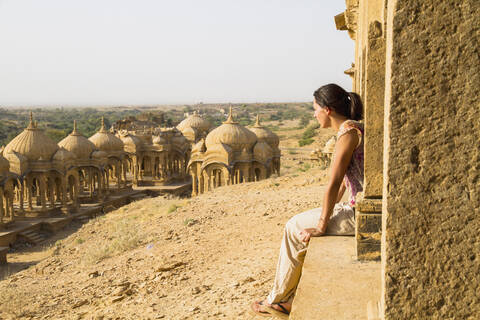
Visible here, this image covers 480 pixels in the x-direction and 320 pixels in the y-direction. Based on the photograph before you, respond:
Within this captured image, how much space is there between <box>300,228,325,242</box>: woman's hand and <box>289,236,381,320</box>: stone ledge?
1.6 inches

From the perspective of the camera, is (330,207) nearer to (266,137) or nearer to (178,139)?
(266,137)

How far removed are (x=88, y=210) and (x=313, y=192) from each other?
12829mm

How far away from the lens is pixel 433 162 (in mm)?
1563

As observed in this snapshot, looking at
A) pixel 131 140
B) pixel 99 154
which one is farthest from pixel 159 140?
pixel 99 154

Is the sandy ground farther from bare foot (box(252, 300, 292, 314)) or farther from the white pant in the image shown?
the white pant

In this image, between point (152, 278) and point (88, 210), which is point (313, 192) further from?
point (88, 210)

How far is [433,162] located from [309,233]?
66.4 inches

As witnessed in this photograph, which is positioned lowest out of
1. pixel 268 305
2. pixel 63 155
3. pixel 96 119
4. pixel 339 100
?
pixel 63 155

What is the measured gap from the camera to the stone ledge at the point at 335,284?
7.52 feet

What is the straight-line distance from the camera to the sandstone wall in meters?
1.51

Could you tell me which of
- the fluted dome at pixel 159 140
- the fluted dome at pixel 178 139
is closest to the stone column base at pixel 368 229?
the fluted dome at pixel 159 140

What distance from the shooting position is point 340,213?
10.7 feet

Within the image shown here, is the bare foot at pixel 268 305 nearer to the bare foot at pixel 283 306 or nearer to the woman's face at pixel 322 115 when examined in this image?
the bare foot at pixel 283 306

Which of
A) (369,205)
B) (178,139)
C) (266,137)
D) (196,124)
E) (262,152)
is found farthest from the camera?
(196,124)
